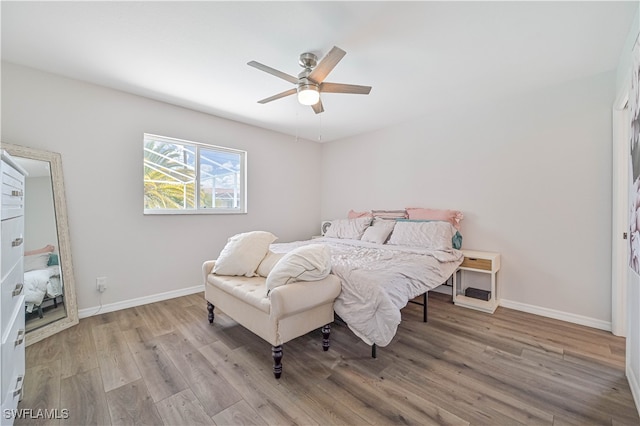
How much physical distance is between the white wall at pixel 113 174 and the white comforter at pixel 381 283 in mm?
2110

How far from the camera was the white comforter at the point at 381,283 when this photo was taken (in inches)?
73.3

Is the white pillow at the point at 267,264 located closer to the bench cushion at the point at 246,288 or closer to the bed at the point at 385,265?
the bench cushion at the point at 246,288

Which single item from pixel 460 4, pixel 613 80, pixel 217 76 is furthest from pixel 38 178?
pixel 613 80

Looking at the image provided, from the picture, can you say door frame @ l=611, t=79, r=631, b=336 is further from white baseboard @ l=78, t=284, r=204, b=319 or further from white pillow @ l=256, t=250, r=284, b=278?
white baseboard @ l=78, t=284, r=204, b=319

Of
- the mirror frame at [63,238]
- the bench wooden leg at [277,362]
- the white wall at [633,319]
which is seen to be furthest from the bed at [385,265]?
the mirror frame at [63,238]

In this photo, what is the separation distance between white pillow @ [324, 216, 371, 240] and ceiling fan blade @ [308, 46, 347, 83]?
2228 mm

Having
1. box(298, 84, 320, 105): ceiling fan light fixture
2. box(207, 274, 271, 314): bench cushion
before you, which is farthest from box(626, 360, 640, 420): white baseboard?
box(298, 84, 320, 105): ceiling fan light fixture

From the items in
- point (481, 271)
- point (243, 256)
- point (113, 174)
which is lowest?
point (481, 271)

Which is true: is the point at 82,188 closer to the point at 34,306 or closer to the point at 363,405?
the point at 34,306

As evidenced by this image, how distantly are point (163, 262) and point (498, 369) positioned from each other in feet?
11.7

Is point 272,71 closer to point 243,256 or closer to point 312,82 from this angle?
point 312,82

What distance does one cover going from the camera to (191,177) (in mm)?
3609

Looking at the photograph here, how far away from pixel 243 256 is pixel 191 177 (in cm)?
181

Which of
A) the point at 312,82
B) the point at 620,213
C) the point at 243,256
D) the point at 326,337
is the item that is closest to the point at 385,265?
the point at 326,337
